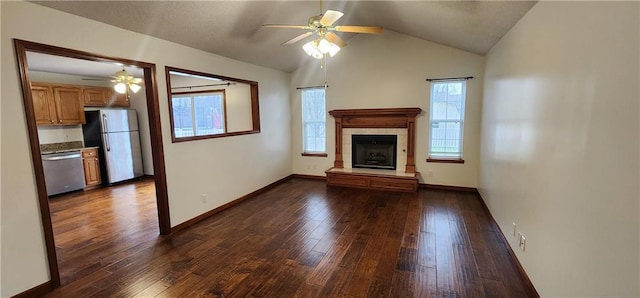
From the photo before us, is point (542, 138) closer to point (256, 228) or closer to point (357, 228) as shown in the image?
A: point (357, 228)

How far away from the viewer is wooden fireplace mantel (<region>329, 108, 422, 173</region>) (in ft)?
17.0

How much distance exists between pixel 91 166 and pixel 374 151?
5.92 m

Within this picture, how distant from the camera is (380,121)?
542 cm

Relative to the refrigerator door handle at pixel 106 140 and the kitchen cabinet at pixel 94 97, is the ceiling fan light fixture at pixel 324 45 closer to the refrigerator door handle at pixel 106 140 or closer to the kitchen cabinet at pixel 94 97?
the refrigerator door handle at pixel 106 140

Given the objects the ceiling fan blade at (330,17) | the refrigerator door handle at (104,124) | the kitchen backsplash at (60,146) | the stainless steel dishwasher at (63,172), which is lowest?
the stainless steel dishwasher at (63,172)

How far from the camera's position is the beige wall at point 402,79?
482 centimetres

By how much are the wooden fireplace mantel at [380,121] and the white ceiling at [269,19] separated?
4.59 feet

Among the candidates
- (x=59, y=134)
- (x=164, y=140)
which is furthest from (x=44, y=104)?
(x=164, y=140)

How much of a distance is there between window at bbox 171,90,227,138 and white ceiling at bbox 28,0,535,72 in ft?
6.15

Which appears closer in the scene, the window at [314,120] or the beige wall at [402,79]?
the beige wall at [402,79]

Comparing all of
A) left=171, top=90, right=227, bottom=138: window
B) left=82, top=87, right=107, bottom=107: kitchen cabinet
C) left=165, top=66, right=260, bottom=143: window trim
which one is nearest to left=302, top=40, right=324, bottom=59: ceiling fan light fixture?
left=165, top=66, right=260, bottom=143: window trim

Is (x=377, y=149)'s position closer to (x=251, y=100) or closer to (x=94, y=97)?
(x=251, y=100)

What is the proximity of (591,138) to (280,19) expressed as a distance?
341 centimetres

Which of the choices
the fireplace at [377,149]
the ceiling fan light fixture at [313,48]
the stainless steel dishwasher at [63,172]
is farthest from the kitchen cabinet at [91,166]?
the ceiling fan light fixture at [313,48]
